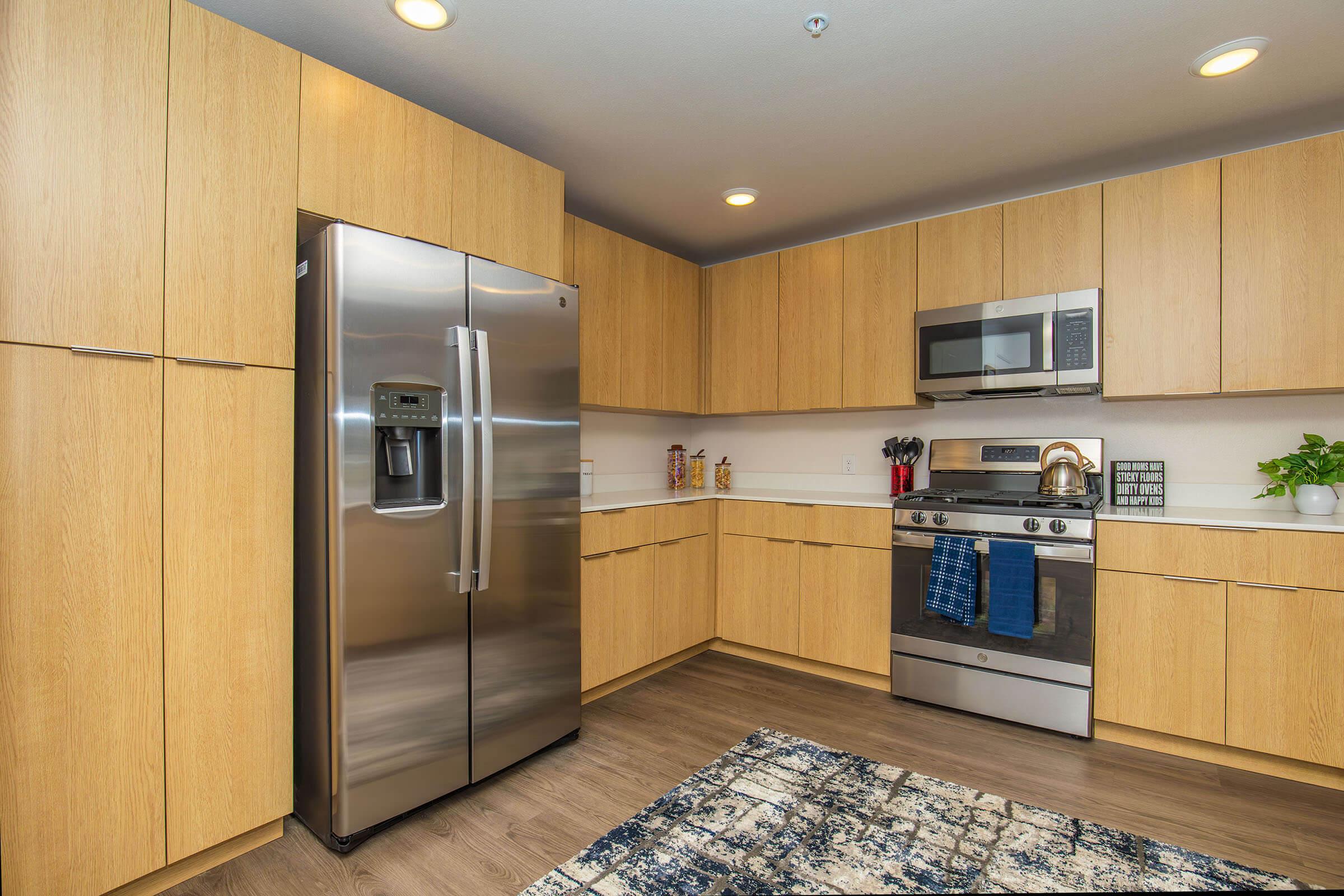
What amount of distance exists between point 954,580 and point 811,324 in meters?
1.60

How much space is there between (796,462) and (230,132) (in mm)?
3258

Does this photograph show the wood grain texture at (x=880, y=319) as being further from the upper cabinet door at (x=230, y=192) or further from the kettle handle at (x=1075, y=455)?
the upper cabinet door at (x=230, y=192)

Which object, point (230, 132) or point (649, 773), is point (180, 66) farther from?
point (649, 773)

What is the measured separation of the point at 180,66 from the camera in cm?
168

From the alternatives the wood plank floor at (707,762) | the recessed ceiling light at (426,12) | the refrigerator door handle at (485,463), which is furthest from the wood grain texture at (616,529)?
the recessed ceiling light at (426,12)

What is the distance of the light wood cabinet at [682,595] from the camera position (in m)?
3.30

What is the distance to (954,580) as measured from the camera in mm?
2834

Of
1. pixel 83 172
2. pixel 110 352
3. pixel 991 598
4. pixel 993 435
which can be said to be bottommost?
pixel 991 598

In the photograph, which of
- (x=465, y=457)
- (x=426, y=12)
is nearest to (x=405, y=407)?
(x=465, y=457)

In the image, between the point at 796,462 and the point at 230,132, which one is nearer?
→ the point at 230,132

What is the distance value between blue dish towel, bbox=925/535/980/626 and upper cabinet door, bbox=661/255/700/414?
1709 millimetres

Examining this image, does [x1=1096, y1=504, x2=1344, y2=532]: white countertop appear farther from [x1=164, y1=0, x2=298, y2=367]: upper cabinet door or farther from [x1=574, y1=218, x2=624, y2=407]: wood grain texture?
[x1=164, y1=0, x2=298, y2=367]: upper cabinet door

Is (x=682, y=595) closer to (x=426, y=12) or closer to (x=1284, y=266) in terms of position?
(x=426, y=12)

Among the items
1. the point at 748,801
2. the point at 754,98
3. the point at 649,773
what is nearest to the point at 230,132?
the point at 754,98
